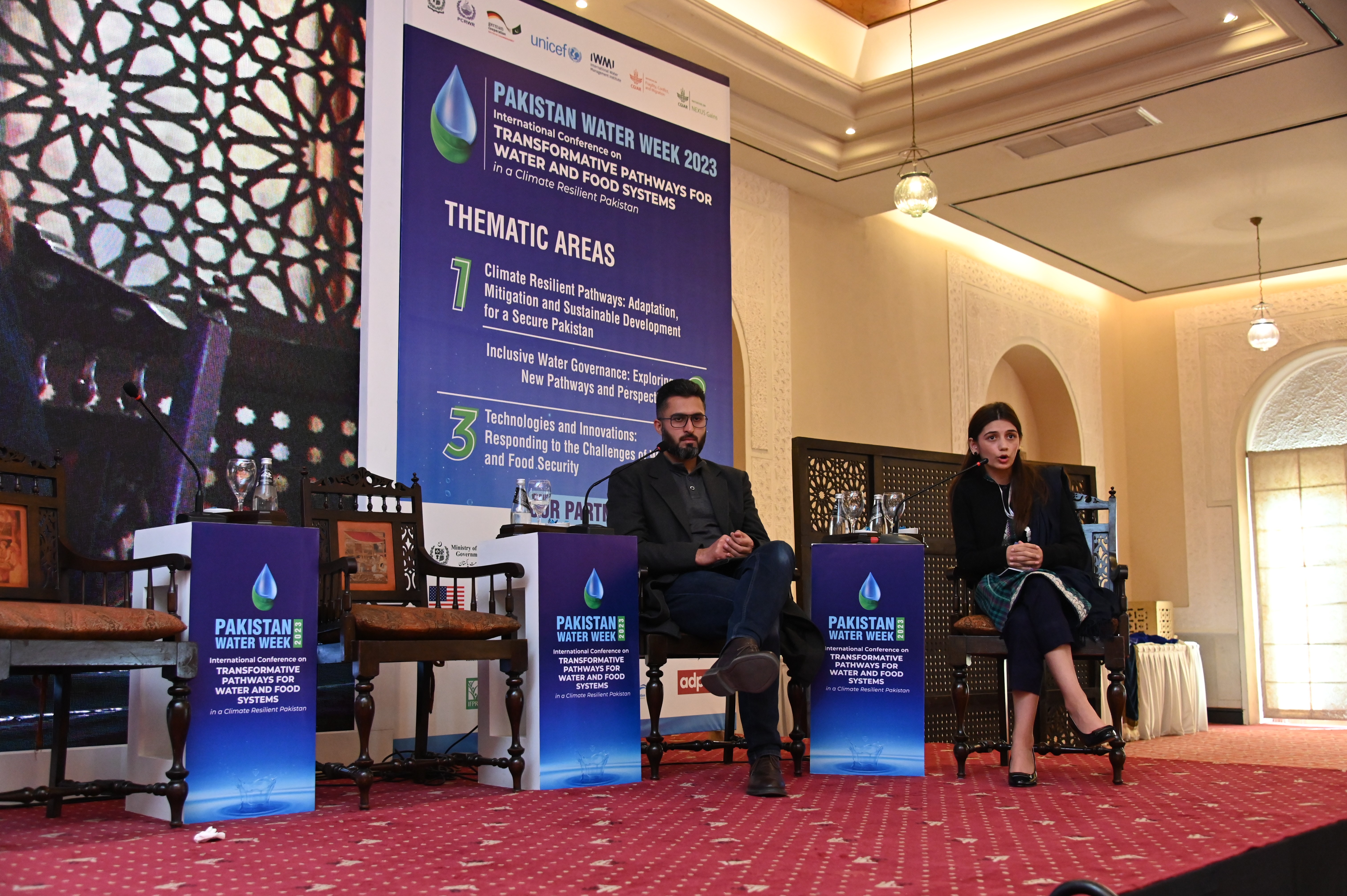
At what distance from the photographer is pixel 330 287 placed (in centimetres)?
456

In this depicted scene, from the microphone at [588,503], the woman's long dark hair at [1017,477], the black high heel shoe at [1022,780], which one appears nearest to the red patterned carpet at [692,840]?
the black high heel shoe at [1022,780]

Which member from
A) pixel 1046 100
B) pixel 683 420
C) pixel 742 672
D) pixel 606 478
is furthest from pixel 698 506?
pixel 1046 100

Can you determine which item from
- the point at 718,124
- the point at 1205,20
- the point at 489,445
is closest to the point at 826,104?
the point at 718,124

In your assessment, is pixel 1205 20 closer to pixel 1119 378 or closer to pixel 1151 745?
pixel 1151 745

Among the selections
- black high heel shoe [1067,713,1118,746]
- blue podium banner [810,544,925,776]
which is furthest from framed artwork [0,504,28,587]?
black high heel shoe [1067,713,1118,746]

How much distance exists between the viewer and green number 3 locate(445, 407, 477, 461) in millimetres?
4480

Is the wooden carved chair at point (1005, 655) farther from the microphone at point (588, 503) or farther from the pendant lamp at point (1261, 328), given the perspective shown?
the pendant lamp at point (1261, 328)

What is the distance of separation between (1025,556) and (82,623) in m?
2.80

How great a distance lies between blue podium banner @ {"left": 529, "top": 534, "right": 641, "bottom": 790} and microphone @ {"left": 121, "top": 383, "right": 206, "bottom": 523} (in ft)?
3.25

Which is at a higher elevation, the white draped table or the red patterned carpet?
the red patterned carpet

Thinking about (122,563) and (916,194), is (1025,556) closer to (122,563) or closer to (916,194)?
(122,563)

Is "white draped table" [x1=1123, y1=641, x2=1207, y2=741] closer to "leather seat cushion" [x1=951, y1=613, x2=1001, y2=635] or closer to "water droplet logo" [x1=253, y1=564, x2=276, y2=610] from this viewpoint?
"leather seat cushion" [x1=951, y1=613, x2=1001, y2=635]

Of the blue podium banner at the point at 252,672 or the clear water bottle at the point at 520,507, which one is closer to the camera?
the blue podium banner at the point at 252,672

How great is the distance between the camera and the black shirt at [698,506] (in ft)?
13.4
